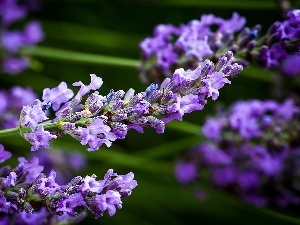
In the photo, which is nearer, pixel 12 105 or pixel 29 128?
pixel 29 128

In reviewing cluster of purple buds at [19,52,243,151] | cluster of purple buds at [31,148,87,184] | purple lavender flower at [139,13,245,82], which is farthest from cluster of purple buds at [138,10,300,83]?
cluster of purple buds at [31,148,87,184]

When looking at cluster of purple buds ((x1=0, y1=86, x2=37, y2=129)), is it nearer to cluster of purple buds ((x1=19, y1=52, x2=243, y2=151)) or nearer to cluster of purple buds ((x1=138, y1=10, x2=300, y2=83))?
cluster of purple buds ((x1=138, y1=10, x2=300, y2=83))

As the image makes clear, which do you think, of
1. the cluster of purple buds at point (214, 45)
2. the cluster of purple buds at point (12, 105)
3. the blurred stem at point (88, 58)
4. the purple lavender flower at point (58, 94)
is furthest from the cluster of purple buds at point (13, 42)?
the purple lavender flower at point (58, 94)

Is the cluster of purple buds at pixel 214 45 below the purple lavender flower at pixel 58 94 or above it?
above

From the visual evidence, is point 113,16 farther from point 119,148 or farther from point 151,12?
point 119,148

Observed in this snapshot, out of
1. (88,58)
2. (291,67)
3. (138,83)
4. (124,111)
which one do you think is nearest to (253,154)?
(291,67)

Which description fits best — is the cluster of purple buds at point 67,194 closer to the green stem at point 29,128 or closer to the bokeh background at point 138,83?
the green stem at point 29,128

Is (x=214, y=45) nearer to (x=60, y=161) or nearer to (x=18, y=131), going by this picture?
(x=18, y=131)
